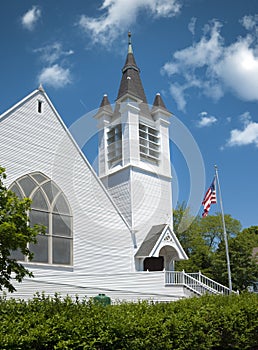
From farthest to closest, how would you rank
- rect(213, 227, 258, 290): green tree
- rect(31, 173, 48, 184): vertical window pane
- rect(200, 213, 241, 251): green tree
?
rect(200, 213, 241, 251): green tree, rect(213, 227, 258, 290): green tree, rect(31, 173, 48, 184): vertical window pane

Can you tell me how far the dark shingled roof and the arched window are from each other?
5194 mm

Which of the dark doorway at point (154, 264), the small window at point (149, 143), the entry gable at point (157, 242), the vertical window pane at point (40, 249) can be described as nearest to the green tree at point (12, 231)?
the vertical window pane at point (40, 249)

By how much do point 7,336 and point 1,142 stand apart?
1484 centimetres

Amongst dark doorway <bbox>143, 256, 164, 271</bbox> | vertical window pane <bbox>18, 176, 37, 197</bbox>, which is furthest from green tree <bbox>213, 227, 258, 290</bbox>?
vertical window pane <bbox>18, 176, 37, 197</bbox>

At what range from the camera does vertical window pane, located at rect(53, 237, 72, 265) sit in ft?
67.1

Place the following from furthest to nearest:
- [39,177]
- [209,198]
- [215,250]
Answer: [215,250]
[209,198]
[39,177]

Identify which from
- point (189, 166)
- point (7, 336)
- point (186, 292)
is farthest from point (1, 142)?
point (7, 336)

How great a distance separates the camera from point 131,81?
31469 millimetres

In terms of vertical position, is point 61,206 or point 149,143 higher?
point 149,143

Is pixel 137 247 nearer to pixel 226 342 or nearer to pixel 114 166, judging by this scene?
pixel 114 166

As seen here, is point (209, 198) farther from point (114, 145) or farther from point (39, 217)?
point (39, 217)

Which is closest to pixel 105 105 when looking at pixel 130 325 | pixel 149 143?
pixel 149 143

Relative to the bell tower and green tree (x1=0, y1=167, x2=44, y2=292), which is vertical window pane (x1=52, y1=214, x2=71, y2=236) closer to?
the bell tower

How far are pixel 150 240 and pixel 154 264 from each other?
241cm
